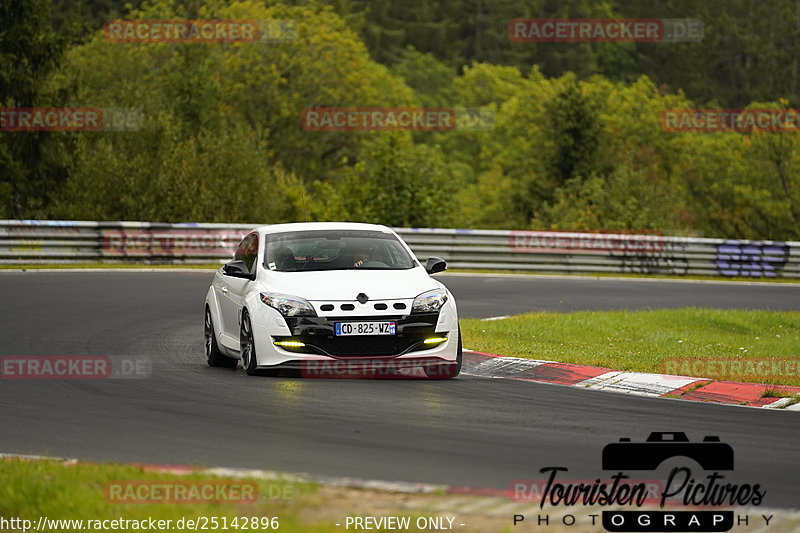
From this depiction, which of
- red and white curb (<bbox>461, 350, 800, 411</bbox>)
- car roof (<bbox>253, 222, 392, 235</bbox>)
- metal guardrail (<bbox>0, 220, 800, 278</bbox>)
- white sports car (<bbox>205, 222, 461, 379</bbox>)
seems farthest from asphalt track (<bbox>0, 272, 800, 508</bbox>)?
metal guardrail (<bbox>0, 220, 800, 278</bbox>)

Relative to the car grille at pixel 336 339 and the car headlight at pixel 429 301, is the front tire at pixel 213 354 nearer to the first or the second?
the car grille at pixel 336 339

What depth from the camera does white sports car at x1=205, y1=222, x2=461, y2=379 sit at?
40.8ft

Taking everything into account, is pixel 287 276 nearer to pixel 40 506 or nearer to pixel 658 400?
pixel 658 400

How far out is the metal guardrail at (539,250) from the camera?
31.4 m

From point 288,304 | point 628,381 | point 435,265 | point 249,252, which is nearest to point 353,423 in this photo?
point 288,304

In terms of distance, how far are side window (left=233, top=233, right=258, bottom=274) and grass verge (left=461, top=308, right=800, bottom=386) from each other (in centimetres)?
282

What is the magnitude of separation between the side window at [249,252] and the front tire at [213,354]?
29.9 inches

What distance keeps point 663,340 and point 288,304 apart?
22.2 ft

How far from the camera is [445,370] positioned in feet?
42.7

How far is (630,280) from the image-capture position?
102 ft

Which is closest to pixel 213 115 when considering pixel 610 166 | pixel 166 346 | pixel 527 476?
pixel 610 166

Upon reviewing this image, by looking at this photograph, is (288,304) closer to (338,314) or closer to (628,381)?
(338,314)

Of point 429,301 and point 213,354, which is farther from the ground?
point 429,301

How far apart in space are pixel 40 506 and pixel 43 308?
517 inches
